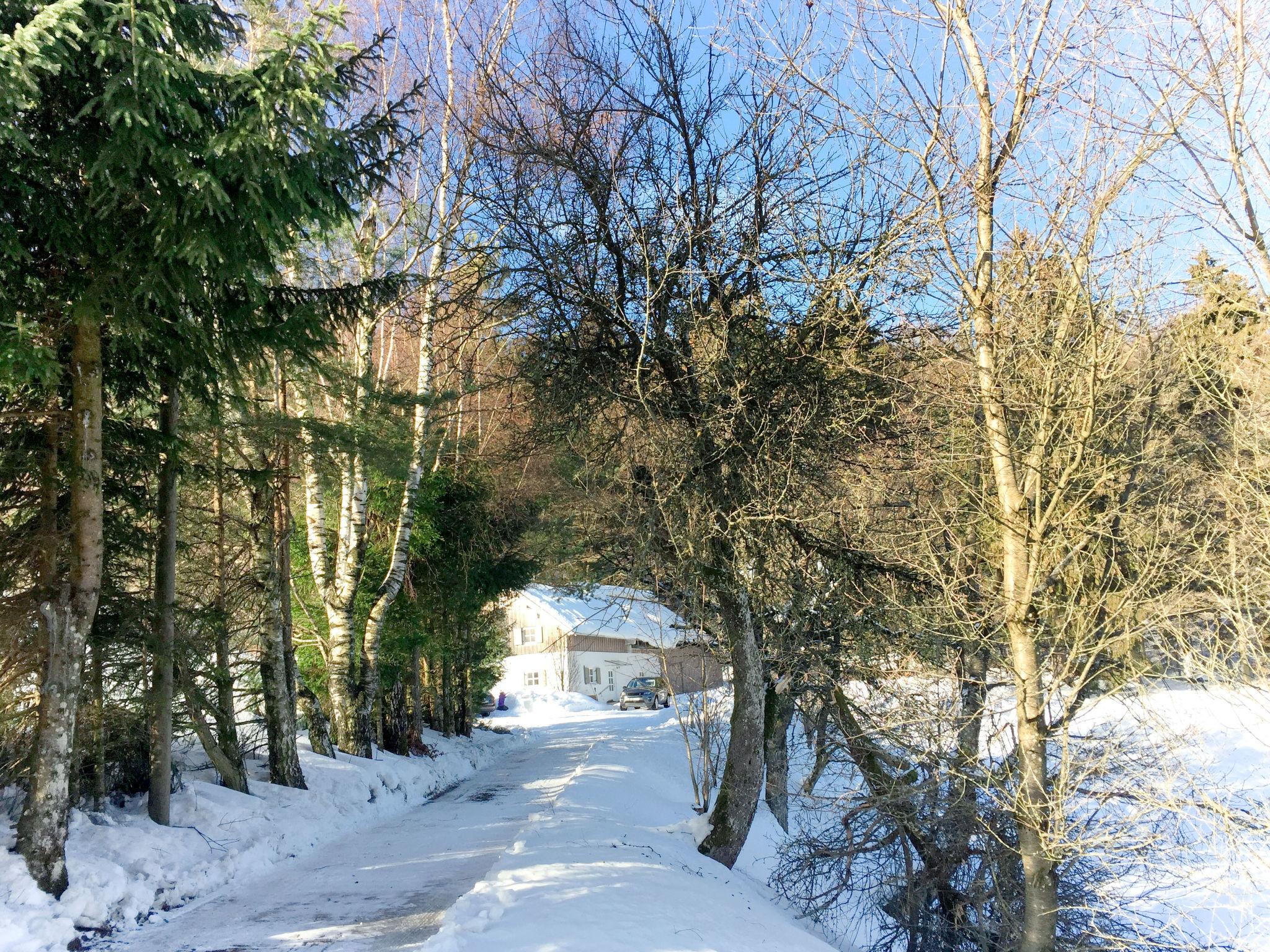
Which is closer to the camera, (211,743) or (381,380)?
(211,743)

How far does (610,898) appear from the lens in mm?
7152

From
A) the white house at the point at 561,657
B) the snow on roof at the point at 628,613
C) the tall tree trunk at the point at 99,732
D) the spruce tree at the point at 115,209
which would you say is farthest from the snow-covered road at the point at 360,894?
the white house at the point at 561,657

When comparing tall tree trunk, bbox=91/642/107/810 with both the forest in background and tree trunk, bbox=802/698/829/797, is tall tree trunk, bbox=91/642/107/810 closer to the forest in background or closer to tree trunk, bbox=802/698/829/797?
the forest in background

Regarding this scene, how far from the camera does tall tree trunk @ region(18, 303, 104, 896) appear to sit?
7.01 m

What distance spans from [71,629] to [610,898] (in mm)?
4917

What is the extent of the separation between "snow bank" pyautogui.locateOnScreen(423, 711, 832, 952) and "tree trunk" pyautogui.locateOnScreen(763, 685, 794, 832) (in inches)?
120

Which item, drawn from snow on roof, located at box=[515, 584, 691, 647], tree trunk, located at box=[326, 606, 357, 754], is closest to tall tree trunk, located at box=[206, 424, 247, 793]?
tree trunk, located at box=[326, 606, 357, 754]

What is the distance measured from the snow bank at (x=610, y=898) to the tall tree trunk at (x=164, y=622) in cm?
383

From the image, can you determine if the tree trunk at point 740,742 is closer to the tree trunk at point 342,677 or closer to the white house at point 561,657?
the tree trunk at point 342,677

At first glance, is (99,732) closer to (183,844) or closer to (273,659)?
(183,844)

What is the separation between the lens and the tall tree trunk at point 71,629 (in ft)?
23.0

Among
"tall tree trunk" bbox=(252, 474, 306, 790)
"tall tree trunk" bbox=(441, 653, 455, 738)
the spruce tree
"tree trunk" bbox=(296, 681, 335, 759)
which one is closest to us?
the spruce tree

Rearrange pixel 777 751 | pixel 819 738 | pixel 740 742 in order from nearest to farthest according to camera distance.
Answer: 1. pixel 740 742
2. pixel 819 738
3. pixel 777 751

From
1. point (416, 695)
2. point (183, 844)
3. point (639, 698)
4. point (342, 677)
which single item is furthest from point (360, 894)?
point (639, 698)
